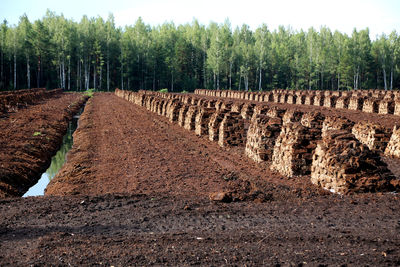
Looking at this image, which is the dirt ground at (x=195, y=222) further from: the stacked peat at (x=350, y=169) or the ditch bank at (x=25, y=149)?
the ditch bank at (x=25, y=149)

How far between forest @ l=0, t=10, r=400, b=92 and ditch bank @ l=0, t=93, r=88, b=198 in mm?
59578

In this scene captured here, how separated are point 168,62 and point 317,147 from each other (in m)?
84.8

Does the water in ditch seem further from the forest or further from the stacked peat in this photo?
the forest

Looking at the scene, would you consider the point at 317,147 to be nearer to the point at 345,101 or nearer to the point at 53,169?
the point at 53,169

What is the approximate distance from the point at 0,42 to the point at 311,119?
74.1m

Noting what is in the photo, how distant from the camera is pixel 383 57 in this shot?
8994cm

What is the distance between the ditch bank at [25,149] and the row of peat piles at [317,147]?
7.89 m

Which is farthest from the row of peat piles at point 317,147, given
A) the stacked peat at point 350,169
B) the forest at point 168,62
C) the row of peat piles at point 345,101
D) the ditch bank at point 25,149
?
the forest at point 168,62

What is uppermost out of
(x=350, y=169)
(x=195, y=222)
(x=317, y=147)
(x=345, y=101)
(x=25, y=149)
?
(x=345, y=101)

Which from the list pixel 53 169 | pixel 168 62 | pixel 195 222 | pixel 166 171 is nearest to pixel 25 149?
pixel 53 169

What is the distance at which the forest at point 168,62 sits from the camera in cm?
8338

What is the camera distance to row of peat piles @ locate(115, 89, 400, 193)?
32.0 ft

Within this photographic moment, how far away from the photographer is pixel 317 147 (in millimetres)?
10992

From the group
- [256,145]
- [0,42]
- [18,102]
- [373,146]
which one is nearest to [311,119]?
[373,146]
